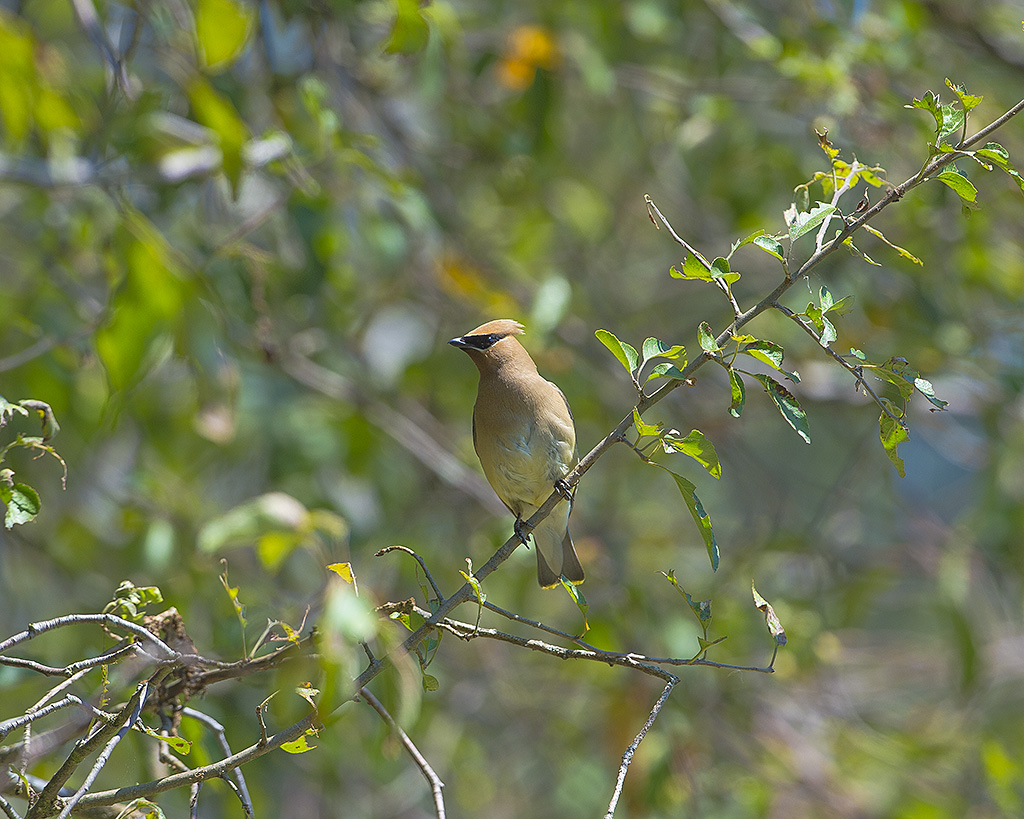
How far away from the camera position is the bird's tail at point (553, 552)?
438 centimetres

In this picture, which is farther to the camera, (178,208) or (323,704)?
(178,208)

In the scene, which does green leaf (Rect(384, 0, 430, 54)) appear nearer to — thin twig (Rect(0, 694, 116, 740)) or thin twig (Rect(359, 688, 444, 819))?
thin twig (Rect(359, 688, 444, 819))

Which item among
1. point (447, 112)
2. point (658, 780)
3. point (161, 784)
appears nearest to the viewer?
point (161, 784)

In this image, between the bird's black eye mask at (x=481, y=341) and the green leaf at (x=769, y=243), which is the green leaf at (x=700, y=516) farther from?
the bird's black eye mask at (x=481, y=341)

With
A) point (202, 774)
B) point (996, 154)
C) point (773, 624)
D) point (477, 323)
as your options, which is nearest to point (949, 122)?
point (996, 154)

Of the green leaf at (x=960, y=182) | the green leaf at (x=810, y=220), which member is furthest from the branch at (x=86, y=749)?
the green leaf at (x=960, y=182)

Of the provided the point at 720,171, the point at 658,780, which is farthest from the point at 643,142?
the point at 658,780

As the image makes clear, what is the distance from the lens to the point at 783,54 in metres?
4.53

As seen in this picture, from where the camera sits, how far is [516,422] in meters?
3.92

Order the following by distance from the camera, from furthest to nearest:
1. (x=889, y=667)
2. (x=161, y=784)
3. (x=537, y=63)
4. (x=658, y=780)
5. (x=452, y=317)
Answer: (x=889, y=667) < (x=452, y=317) < (x=537, y=63) < (x=658, y=780) < (x=161, y=784)

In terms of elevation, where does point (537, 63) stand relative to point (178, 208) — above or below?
above

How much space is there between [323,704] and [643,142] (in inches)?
208

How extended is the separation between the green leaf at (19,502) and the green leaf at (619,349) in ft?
3.94

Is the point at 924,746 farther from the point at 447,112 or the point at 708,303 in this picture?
the point at 447,112
